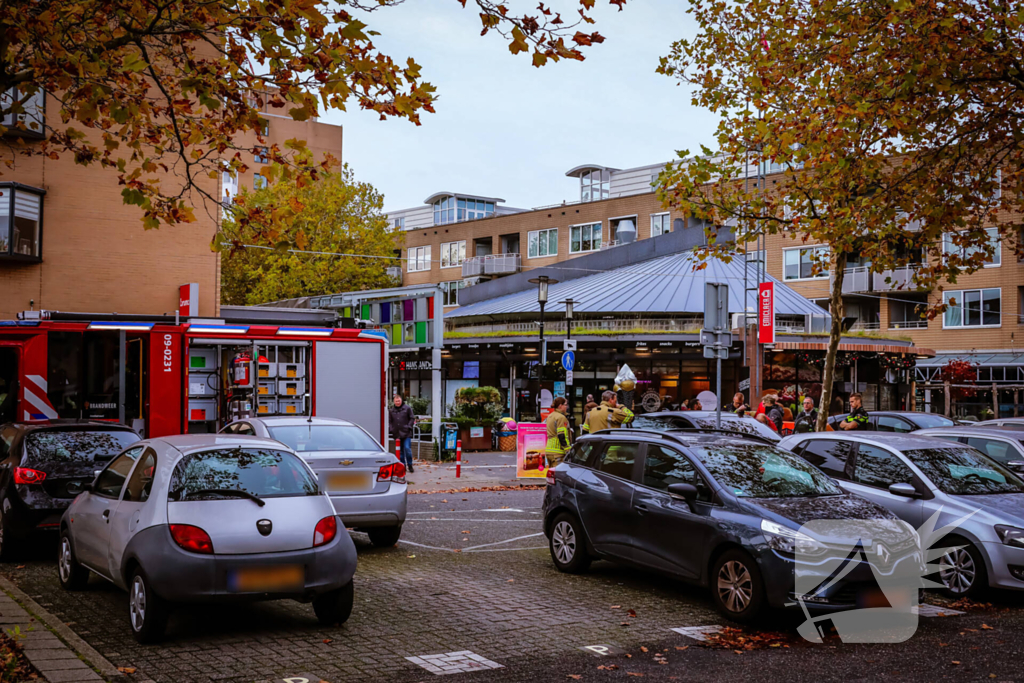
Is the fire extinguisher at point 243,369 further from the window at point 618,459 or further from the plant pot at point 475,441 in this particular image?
the plant pot at point 475,441

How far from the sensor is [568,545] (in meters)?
9.83

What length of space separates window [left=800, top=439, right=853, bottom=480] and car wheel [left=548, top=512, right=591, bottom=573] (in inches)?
107

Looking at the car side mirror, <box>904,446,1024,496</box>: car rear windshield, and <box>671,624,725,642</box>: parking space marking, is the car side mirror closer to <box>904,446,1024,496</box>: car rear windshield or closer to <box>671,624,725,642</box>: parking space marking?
<box>904,446,1024,496</box>: car rear windshield

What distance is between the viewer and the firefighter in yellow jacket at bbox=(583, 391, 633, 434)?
50.3ft

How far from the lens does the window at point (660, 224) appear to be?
2254 inches

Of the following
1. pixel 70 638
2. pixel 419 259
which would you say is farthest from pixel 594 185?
pixel 70 638

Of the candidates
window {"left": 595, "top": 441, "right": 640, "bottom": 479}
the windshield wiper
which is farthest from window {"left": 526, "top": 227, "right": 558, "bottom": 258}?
the windshield wiper

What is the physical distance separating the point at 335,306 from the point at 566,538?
51.2 feet

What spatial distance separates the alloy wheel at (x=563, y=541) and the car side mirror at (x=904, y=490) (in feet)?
10.5

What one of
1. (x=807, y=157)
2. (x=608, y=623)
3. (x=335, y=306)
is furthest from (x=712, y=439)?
(x=335, y=306)

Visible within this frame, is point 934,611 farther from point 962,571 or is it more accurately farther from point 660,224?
point 660,224

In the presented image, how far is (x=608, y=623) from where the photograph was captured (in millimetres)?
7742

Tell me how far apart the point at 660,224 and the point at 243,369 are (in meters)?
44.5

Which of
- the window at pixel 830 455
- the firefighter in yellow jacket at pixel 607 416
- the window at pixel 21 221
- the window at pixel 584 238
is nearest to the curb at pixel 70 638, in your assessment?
the window at pixel 830 455
